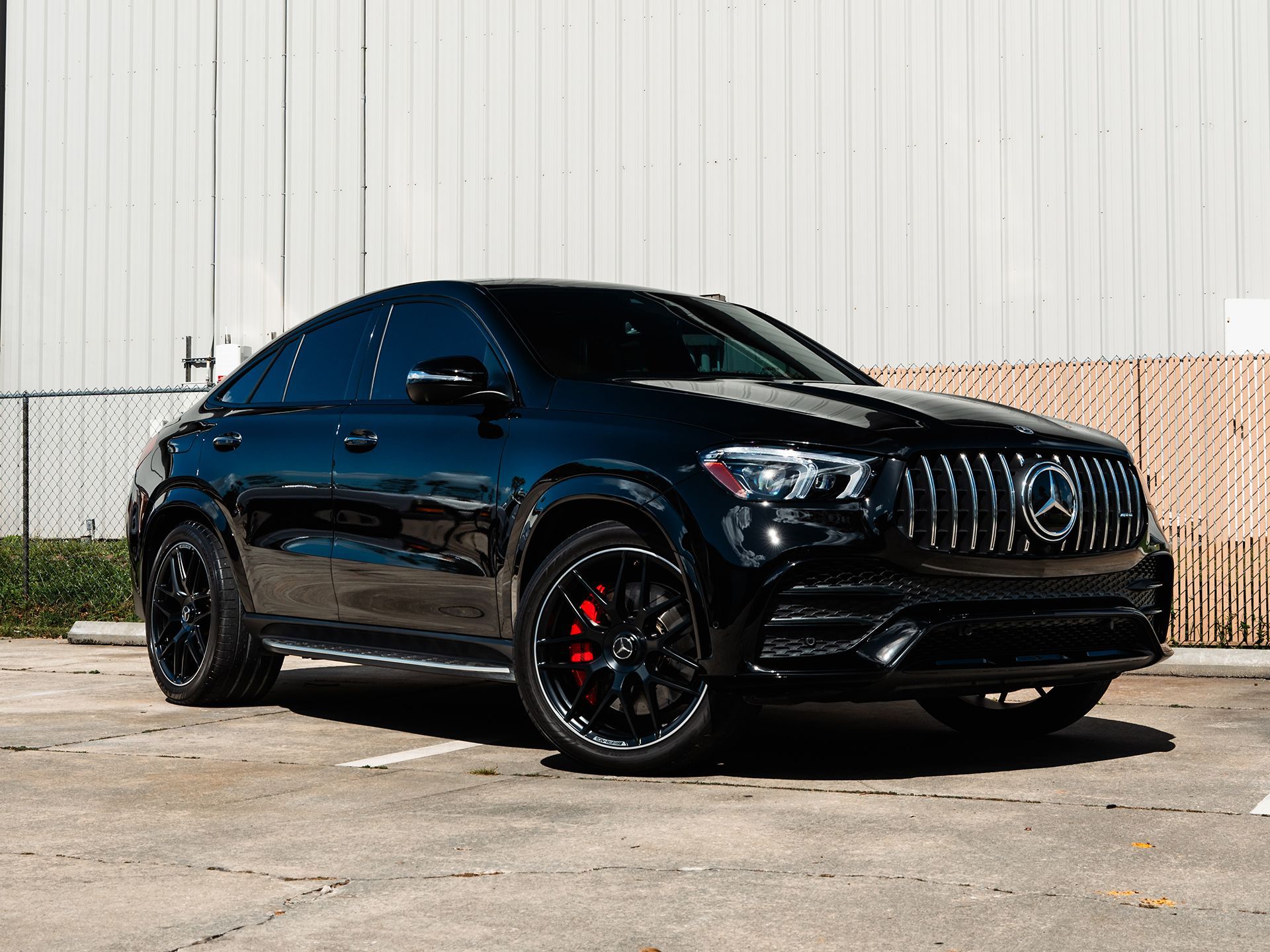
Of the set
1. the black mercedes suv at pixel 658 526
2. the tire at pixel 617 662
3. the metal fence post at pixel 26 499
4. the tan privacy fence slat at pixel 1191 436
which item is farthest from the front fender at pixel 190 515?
the tan privacy fence slat at pixel 1191 436

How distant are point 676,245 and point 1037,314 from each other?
3.83 m

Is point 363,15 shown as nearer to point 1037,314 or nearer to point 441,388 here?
point 1037,314

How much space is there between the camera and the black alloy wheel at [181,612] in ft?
24.2

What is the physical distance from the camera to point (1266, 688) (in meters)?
8.06

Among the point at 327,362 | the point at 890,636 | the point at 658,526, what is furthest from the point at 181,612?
the point at 890,636

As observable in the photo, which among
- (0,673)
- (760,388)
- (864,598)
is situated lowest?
(0,673)

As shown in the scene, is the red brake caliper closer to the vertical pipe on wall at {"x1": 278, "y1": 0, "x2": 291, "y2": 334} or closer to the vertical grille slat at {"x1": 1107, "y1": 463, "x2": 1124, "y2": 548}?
the vertical grille slat at {"x1": 1107, "y1": 463, "x2": 1124, "y2": 548}

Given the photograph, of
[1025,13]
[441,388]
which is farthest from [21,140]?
[441,388]

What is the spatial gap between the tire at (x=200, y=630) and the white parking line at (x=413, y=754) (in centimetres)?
133

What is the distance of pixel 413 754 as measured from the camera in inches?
240

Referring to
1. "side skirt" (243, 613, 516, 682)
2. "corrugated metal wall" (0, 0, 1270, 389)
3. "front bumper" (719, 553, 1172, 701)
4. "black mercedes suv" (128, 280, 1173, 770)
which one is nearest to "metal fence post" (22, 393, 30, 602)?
"black mercedes suv" (128, 280, 1173, 770)

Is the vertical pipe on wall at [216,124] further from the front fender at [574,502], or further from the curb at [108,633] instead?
the front fender at [574,502]

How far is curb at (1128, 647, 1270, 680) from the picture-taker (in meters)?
8.60

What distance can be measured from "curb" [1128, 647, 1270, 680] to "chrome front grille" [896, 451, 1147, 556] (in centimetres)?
334
